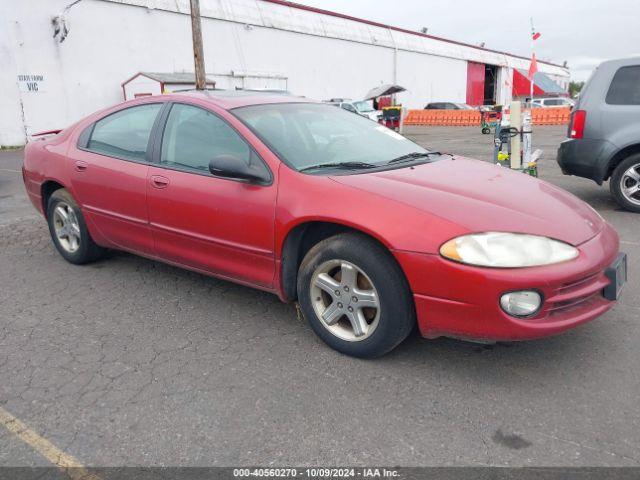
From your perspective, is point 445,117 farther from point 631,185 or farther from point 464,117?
point 631,185

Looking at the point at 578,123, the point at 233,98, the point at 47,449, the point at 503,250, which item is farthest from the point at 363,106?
the point at 47,449

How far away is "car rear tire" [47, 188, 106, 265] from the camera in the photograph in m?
4.51

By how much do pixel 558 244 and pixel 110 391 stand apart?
234 cm

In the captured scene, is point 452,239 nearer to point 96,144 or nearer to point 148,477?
point 148,477

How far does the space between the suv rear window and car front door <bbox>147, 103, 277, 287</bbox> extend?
4996mm

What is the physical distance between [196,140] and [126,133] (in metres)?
0.78

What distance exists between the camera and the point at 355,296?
293 cm

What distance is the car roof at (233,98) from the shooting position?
3.70 m

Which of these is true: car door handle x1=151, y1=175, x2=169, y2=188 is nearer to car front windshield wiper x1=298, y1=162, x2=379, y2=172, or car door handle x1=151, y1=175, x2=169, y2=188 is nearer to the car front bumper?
car front windshield wiper x1=298, y1=162, x2=379, y2=172

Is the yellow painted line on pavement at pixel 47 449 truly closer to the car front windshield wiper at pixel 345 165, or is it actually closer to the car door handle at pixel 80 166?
the car front windshield wiper at pixel 345 165

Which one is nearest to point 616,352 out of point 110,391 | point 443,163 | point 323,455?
point 443,163

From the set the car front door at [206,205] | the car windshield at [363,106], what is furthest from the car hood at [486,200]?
the car windshield at [363,106]

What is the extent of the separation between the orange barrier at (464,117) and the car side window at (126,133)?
2508 cm

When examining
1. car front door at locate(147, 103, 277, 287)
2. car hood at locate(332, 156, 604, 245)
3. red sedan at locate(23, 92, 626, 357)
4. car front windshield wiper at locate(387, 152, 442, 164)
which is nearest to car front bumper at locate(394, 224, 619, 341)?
red sedan at locate(23, 92, 626, 357)
